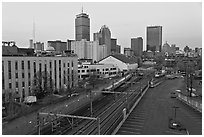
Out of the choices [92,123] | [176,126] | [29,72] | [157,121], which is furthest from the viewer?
[29,72]

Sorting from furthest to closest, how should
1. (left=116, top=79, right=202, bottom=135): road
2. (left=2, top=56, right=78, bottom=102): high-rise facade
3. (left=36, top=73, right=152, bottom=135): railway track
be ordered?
1. (left=2, top=56, right=78, bottom=102): high-rise facade
2. (left=116, top=79, right=202, bottom=135): road
3. (left=36, top=73, right=152, bottom=135): railway track

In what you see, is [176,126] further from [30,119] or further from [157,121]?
[30,119]

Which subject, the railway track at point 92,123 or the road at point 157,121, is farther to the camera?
the road at point 157,121

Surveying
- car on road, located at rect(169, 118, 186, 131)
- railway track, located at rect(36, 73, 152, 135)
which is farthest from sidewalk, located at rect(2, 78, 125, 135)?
car on road, located at rect(169, 118, 186, 131)

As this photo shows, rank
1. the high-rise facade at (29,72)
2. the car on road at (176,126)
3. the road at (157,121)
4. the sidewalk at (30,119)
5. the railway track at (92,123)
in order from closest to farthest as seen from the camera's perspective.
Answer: the sidewalk at (30,119) → the railway track at (92,123) → the road at (157,121) → the car on road at (176,126) → the high-rise facade at (29,72)

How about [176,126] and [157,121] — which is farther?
[157,121]

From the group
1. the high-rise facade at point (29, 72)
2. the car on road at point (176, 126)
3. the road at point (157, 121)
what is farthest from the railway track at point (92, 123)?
the high-rise facade at point (29, 72)

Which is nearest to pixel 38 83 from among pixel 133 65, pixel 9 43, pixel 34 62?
pixel 34 62

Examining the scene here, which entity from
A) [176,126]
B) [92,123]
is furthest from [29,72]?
[176,126]

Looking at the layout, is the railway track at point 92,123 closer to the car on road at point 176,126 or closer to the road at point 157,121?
the road at point 157,121

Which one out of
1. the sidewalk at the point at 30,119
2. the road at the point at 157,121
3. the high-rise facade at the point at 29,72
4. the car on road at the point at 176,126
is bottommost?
the road at the point at 157,121

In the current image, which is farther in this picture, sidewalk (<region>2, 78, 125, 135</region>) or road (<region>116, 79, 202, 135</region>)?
road (<region>116, 79, 202, 135</region>)

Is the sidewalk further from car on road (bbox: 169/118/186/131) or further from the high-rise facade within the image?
car on road (bbox: 169/118/186/131)
